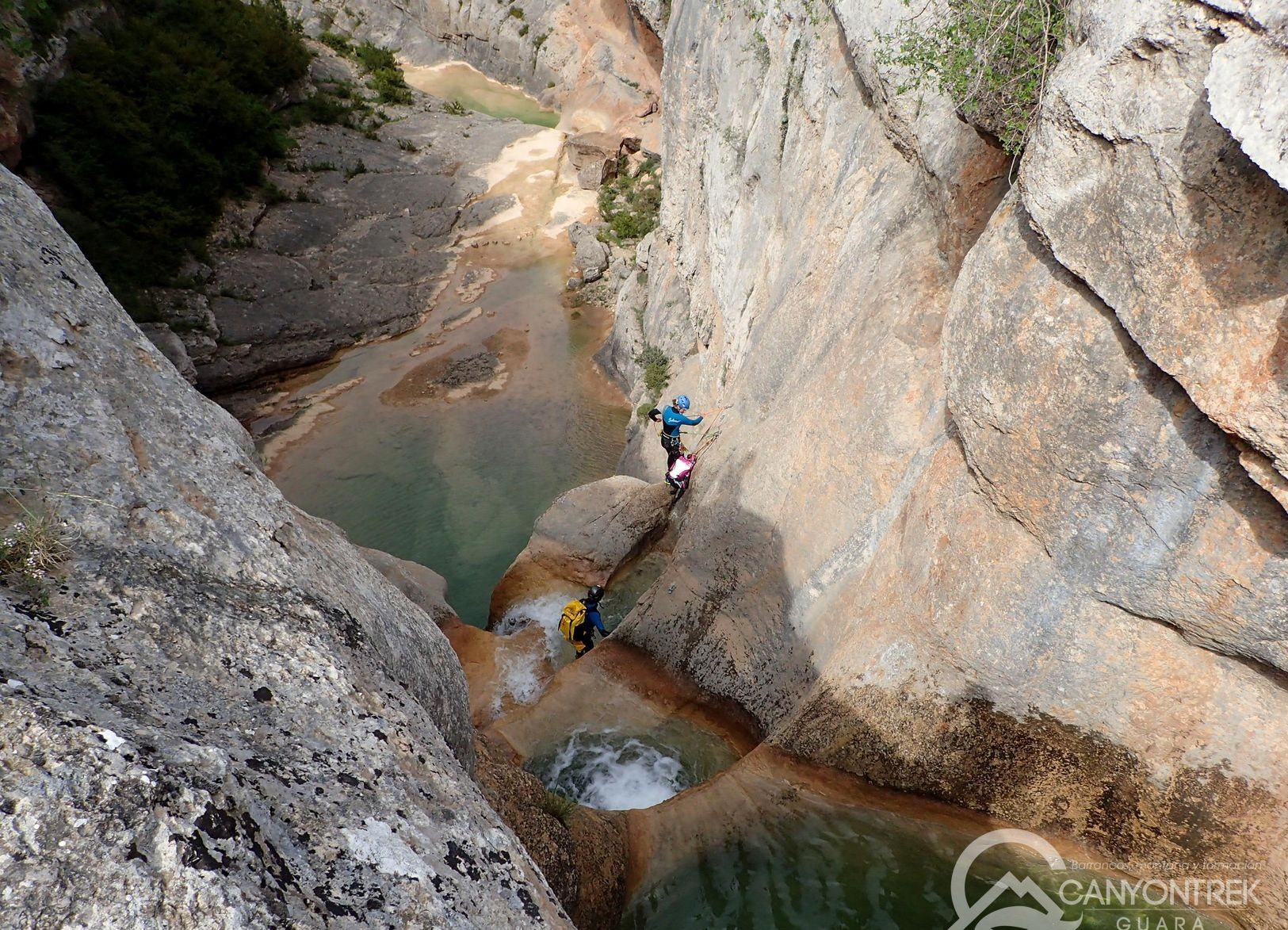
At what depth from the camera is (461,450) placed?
17.8 m

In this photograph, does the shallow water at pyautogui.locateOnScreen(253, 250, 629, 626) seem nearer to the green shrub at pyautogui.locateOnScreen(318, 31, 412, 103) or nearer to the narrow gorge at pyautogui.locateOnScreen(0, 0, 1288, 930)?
the narrow gorge at pyautogui.locateOnScreen(0, 0, 1288, 930)

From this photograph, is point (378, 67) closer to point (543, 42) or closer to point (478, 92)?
point (478, 92)

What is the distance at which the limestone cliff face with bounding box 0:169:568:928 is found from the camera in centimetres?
246

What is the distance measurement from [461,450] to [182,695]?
586 inches

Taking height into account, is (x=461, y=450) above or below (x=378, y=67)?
below

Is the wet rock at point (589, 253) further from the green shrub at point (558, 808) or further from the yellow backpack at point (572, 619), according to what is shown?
the green shrub at point (558, 808)

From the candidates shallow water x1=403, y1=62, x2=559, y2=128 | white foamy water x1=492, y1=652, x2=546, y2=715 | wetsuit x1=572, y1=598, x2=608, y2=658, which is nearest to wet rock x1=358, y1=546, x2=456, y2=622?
white foamy water x1=492, y1=652, x2=546, y2=715

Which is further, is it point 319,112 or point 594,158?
point 319,112

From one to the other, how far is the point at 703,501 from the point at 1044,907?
6.05 meters

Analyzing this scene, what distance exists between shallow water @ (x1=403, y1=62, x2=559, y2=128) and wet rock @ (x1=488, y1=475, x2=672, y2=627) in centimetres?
2925

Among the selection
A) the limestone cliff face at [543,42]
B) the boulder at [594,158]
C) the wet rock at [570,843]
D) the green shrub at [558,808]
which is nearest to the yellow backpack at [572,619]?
the wet rock at [570,843]

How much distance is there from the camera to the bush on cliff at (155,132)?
778 inches

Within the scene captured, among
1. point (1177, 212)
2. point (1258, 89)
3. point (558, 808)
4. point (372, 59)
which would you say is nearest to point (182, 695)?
point (558, 808)

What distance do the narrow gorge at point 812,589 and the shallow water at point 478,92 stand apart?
87.6 ft
